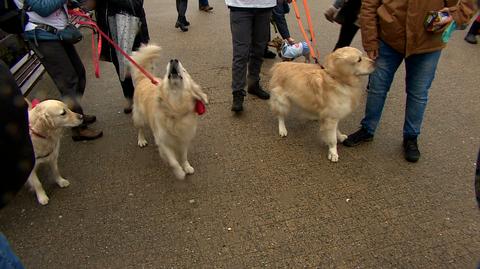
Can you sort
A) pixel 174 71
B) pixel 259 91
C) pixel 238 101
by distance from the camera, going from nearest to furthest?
pixel 174 71
pixel 238 101
pixel 259 91

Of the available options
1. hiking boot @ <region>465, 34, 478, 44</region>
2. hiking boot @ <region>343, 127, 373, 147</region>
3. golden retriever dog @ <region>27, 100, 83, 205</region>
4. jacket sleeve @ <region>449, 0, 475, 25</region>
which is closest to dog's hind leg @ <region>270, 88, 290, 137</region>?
hiking boot @ <region>343, 127, 373, 147</region>

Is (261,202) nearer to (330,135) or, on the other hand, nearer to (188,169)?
(188,169)

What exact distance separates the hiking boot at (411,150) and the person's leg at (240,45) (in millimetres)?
1872

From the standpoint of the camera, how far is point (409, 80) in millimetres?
3170

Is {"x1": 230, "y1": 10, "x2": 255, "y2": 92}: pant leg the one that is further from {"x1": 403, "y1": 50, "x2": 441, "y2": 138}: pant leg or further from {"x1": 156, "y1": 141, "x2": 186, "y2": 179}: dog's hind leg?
{"x1": 403, "y1": 50, "x2": 441, "y2": 138}: pant leg

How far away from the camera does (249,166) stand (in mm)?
3340

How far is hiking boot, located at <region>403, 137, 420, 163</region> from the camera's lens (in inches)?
129

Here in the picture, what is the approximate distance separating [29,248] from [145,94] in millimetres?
1541

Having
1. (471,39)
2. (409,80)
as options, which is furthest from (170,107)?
(471,39)

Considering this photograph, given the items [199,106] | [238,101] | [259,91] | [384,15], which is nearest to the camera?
[199,106]

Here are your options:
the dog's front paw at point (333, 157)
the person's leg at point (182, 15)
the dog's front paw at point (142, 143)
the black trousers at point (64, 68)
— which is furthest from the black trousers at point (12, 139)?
the person's leg at point (182, 15)

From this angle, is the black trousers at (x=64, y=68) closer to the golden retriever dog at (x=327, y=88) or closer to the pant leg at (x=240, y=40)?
the pant leg at (x=240, y=40)

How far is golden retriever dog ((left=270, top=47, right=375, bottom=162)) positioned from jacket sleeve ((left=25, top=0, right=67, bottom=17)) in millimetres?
2195

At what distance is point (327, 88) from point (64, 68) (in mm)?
2571
